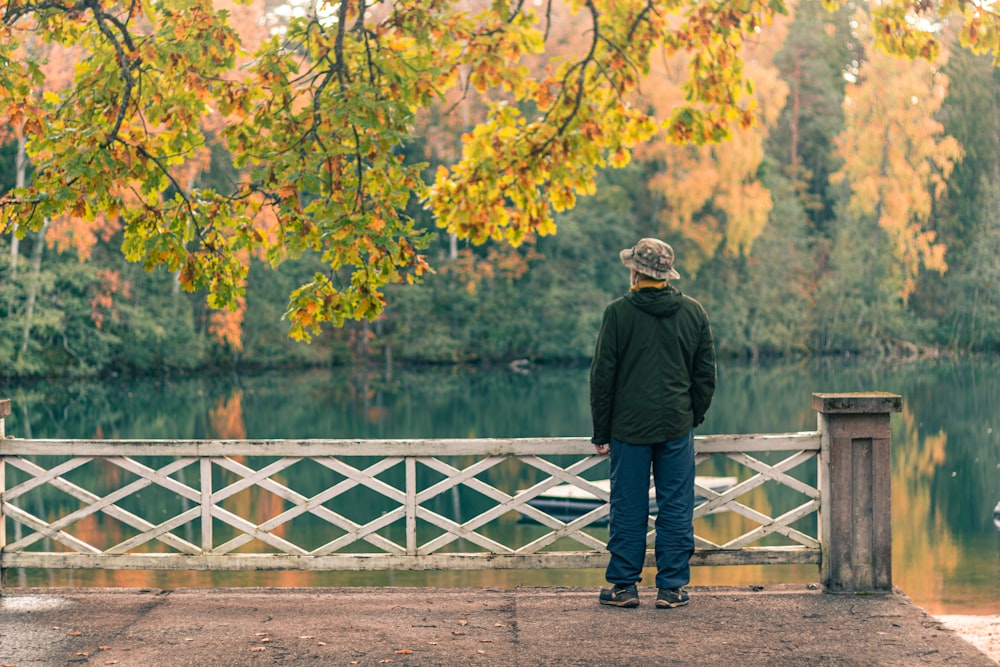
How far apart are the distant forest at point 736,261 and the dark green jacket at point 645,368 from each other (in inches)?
1433

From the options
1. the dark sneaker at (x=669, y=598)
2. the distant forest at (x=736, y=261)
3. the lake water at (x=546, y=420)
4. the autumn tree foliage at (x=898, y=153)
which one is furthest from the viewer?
the autumn tree foliage at (x=898, y=153)

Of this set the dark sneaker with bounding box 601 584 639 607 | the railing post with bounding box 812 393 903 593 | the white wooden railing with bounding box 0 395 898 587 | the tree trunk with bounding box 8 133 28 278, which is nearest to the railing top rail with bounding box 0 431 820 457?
the white wooden railing with bounding box 0 395 898 587

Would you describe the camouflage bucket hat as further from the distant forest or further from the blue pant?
the distant forest

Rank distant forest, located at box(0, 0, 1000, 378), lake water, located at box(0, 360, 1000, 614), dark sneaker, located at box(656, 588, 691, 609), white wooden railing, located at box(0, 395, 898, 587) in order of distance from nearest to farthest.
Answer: dark sneaker, located at box(656, 588, 691, 609), white wooden railing, located at box(0, 395, 898, 587), lake water, located at box(0, 360, 1000, 614), distant forest, located at box(0, 0, 1000, 378)

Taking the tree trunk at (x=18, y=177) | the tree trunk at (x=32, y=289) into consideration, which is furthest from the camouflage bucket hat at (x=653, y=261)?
the tree trunk at (x=32, y=289)

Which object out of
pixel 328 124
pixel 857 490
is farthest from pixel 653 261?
pixel 328 124

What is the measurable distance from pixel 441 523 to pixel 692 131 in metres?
3.57

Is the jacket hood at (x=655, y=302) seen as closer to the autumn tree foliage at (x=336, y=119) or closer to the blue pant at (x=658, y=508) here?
the blue pant at (x=658, y=508)

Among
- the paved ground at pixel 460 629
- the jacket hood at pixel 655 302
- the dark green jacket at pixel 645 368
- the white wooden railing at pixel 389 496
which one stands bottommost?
the paved ground at pixel 460 629

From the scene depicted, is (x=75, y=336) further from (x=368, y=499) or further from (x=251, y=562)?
(x=251, y=562)

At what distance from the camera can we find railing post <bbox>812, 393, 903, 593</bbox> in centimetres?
657

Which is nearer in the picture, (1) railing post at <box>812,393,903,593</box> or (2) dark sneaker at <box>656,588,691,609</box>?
(2) dark sneaker at <box>656,588,691,609</box>

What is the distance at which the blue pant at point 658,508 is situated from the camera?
6.27 meters

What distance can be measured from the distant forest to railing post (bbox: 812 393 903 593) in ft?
120
